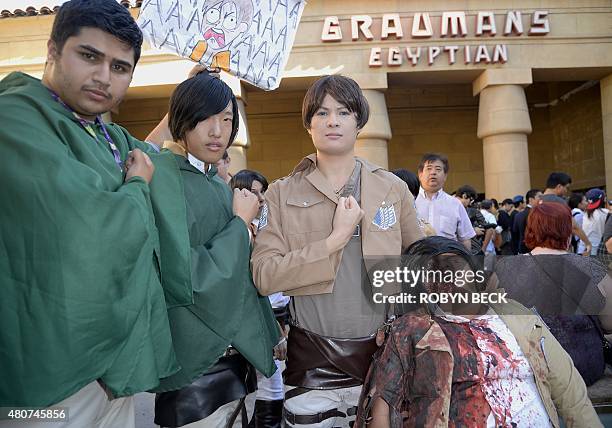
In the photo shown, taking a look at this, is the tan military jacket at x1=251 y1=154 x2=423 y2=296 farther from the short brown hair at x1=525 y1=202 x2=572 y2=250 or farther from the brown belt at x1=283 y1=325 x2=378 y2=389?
the short brown hair at x1=525 y1=202 x2=572 y2=250

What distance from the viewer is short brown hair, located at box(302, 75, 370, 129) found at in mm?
1838

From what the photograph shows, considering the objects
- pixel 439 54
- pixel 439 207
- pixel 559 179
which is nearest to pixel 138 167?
pixel 439 207

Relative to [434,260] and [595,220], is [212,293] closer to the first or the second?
[434,260]

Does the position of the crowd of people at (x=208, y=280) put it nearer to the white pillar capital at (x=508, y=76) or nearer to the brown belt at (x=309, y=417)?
the brown belt at (x=309, y=417)

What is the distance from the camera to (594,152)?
1229 cm

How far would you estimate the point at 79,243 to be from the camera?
1154 millimetres

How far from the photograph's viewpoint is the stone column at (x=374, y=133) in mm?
9094

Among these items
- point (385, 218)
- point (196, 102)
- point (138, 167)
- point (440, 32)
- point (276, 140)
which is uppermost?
point (440, 32)

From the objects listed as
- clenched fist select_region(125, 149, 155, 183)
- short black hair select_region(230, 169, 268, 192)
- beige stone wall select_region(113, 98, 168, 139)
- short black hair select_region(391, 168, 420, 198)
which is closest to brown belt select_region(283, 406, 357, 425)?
clenched fist select_region(125, 149, 155, 183)

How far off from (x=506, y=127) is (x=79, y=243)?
9.31 metres

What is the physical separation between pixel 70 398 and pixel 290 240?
0.90 m

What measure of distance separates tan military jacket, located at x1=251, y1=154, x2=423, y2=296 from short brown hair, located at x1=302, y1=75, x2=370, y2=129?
0.67ft

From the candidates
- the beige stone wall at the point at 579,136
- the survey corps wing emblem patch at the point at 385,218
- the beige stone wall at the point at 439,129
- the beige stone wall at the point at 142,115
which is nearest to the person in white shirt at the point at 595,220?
the survey corps wing emblem patch at the point at 385,218

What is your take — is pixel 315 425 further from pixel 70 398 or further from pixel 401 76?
pixel 401 76
